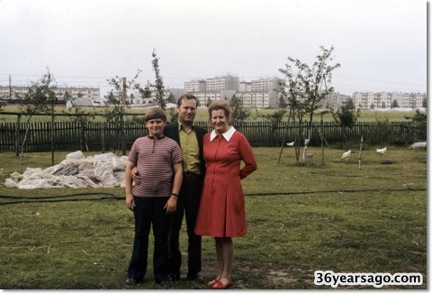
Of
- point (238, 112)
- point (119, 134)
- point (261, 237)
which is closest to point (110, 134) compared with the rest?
point (119, 134)

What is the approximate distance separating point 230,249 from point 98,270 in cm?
136

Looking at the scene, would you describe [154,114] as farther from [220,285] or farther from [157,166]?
[220,285]

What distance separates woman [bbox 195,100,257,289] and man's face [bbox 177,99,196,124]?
0.55 ft

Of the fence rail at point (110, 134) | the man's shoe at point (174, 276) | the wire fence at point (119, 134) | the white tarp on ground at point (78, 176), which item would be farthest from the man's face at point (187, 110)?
the fence rail at point (110, 134)

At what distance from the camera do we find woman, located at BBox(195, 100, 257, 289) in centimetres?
454

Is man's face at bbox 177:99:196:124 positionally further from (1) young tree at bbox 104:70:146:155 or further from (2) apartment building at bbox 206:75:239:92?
(2) apartment building at bbox 206:75:239:92

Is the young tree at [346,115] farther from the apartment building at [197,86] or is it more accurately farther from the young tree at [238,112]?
the apartment building at [197,86]

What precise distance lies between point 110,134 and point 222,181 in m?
18.4

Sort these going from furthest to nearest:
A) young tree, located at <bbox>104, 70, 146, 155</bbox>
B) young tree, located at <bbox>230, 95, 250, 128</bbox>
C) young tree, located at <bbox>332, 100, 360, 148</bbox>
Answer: young tree, located at <bbox>230, 95, 250, 128</bbox> < young tree, located at <bbox>332, 100, 360, 148</bbox> < young tree, located at <bbox>104, 70, 146, 155</bbox>

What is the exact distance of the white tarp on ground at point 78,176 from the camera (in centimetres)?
1131

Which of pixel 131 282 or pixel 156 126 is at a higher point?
pixel 156 126

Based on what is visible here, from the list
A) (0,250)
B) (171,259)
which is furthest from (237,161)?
(0,250)

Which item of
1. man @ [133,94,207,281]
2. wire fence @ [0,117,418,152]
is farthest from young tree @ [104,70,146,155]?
man @ [133,94,207,281]

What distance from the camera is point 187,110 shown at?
4637 mm
